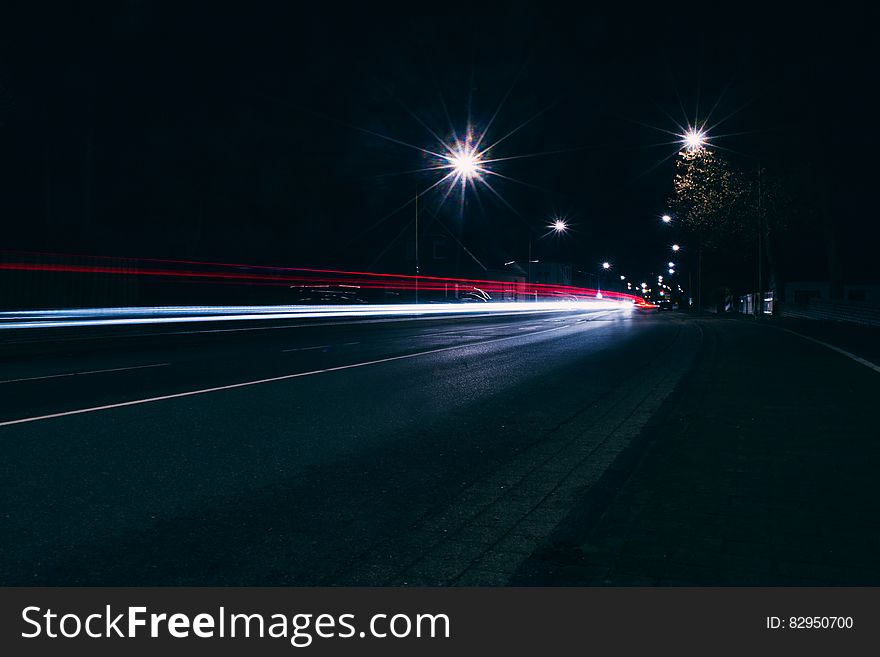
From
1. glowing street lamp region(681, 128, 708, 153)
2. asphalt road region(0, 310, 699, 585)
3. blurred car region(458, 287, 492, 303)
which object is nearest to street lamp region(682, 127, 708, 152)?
glowing street lamp region(681, 128, 708, 153)

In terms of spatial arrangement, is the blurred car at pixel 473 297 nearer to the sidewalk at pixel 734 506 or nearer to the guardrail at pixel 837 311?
the guardrail at pixel 837 311

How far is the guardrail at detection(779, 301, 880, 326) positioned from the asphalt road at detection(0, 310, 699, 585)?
20.4 metres

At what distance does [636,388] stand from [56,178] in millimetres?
41448

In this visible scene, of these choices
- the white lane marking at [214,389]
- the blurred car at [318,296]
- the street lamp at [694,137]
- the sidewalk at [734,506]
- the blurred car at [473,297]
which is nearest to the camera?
the sidewalk at [734,506]

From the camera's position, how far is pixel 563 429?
7492mm

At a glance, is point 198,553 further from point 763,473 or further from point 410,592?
point 763,473

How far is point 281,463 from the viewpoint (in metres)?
5.98

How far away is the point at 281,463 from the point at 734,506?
3.48 meters

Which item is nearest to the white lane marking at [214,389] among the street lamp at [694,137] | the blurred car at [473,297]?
the street lamp at [694,137]

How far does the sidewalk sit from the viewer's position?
11.6 ft

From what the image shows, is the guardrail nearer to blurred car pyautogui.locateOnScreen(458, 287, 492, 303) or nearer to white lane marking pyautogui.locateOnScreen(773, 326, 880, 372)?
white lane marking pyautogui.locateOnScreen(773, 326, 880, 372)

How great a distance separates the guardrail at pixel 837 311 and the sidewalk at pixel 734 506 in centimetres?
2360

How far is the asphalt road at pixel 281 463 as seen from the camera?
12.5 feet

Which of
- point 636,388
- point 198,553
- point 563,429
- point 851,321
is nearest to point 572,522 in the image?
point 198,553
